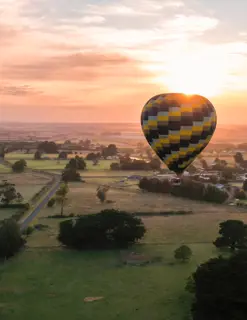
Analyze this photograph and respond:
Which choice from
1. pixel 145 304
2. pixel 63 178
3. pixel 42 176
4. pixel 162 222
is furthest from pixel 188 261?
pixel 42 176

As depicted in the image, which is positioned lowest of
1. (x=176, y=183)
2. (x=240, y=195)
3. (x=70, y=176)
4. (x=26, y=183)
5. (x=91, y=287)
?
(x=91, y=287)

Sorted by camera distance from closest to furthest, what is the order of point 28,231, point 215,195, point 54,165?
point 28,231 → point 215,195 → point 54,165

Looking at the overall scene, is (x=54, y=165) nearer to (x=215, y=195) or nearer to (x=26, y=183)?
(x=26, y=183)

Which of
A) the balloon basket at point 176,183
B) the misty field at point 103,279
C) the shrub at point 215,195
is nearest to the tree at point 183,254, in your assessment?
the misty field at point 103,279

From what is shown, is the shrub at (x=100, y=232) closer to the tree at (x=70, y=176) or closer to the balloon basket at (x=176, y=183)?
the balloon basket at (x=176, y=183)

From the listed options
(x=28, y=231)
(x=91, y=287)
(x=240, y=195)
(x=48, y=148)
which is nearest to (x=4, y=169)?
(x=48, y=148)
